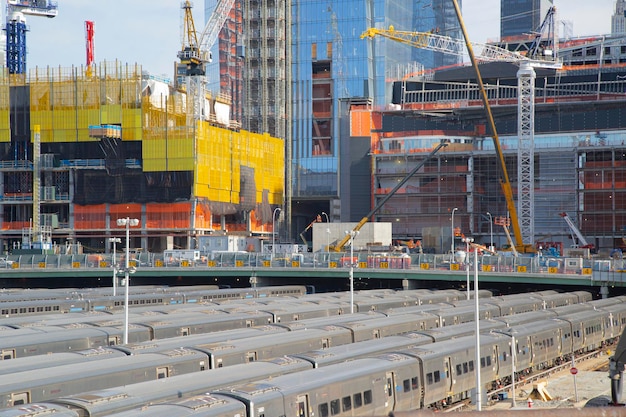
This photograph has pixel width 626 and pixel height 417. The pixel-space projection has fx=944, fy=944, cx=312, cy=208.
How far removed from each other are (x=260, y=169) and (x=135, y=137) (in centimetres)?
2908

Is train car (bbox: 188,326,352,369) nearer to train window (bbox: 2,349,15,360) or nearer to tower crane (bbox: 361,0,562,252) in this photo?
train window (bbox: 2,349,15,360)

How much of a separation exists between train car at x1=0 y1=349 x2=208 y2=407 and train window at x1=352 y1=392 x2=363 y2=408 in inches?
301

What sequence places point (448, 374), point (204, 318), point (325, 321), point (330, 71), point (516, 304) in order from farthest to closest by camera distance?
point (330, 71) < point (516, 304) < point (204, 318) < point (325, 321) < point (448, 374)

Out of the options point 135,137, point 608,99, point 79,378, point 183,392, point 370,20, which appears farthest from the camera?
point 370,20

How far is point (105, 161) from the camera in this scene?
158125 mm

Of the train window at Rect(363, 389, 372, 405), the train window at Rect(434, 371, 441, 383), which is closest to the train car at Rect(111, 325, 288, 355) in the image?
the train window at Rect(434, 371, 441, 383)

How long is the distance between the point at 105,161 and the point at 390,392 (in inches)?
4914

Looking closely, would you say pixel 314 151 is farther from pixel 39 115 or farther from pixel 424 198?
pixel 39 115

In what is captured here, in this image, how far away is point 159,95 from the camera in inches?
6412

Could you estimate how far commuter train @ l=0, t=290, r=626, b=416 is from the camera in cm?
3434

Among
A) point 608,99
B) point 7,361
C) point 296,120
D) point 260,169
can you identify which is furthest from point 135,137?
point 7,361

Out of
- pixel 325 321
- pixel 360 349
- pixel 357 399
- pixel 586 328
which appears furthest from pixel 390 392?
pixel 586 328

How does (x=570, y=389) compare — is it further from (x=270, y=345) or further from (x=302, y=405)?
(x=302, y=405)

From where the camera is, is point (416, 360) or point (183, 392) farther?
point (416, 360)
